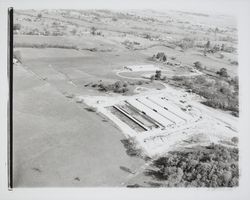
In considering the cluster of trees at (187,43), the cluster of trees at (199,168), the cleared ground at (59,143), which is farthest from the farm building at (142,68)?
the cluster of trees at (199,168)

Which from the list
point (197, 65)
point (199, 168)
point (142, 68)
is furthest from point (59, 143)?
point (197, 65)

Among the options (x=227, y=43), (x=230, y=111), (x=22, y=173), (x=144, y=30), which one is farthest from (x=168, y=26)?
(x=22, y=173)

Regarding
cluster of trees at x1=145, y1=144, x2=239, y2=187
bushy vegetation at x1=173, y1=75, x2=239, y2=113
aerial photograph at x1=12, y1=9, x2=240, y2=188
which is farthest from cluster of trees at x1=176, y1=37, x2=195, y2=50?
cluster of trees at x1=145, y1=144, x2=239, y2=187

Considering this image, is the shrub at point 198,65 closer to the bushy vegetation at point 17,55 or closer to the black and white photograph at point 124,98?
the black and white photograph at point 124,98

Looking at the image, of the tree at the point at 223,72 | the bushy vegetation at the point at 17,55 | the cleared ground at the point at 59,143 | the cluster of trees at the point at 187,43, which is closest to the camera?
the cleared ground at the point at 59,143

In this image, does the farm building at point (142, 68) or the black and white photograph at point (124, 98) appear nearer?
the black and white photograph at point (124, 98)

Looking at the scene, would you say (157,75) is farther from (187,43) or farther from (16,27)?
(16,27)

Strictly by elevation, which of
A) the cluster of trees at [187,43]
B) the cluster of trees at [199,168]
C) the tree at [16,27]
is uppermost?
the tree at [16,27]

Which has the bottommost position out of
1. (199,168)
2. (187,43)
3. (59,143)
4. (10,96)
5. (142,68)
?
(199,168)

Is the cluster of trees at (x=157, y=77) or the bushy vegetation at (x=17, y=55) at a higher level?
the bushy vegetation at (x=17, y=55)
